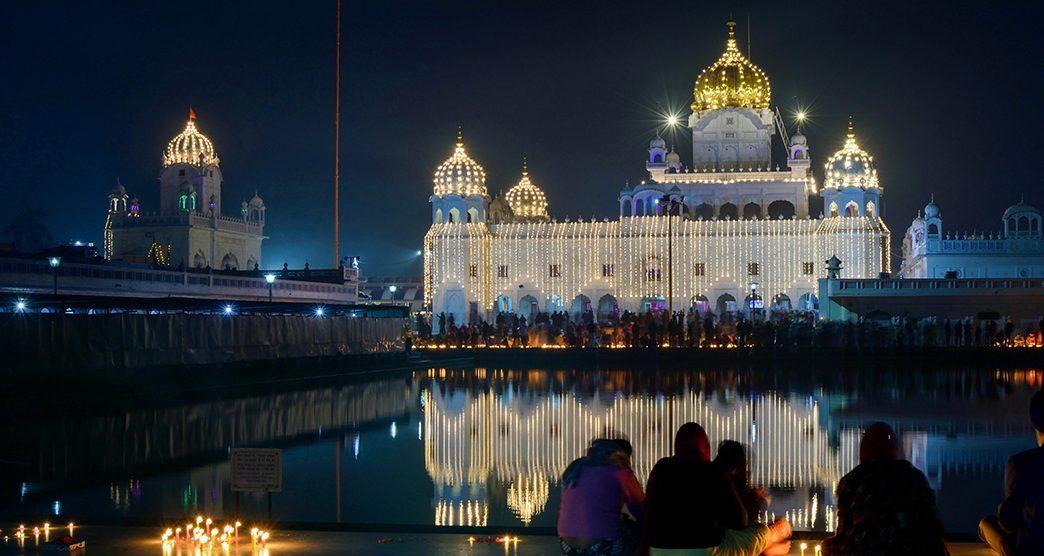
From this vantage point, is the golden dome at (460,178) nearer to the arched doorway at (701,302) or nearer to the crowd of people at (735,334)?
the arched doorway at (701,302)

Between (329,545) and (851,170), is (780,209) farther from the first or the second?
(329,545)

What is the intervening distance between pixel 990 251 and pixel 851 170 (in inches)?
295

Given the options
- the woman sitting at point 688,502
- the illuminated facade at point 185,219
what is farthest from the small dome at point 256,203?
the woman sitting at point 688,502

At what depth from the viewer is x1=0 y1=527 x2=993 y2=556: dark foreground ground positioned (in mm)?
8133

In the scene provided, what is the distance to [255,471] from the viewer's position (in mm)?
8328

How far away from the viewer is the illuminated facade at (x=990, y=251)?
58406 mm

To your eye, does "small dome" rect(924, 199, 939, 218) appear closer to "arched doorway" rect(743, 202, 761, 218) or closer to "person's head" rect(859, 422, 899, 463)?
"arched doorway" rect(743, 202, 761, 218)

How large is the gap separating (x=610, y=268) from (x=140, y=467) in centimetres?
4910

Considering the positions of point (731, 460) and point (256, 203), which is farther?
point (256, 203)

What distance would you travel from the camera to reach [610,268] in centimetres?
6138

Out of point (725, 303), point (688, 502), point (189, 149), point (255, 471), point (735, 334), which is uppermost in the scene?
point (189, 149)

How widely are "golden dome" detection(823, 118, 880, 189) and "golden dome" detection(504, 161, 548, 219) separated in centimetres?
1916

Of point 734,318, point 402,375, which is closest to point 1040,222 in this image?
point 734,318

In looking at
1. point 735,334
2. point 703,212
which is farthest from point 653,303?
point 735,334
